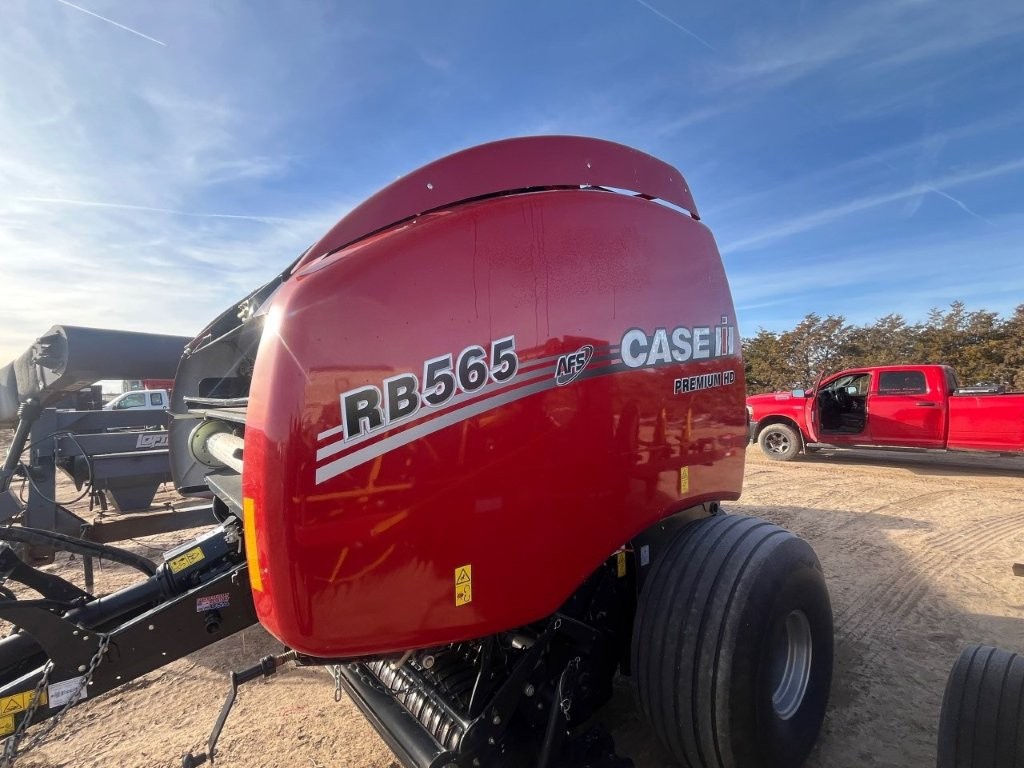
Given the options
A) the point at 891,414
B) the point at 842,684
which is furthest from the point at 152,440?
the point at 891,414

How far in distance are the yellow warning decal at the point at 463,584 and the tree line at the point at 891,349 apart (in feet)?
53.4

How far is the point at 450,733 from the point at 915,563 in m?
5.05

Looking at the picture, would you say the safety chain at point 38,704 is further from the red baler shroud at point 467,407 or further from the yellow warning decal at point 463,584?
the yellow warning decal at point 463,584

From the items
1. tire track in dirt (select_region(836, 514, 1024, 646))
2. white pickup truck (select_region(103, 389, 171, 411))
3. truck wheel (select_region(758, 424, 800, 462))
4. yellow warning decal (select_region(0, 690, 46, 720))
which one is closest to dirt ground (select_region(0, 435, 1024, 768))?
tire track in dirt (select_region(836, 514, 1024, 646))

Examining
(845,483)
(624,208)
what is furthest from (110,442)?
(845,483)

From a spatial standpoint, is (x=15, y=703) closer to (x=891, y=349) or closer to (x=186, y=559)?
(x=186, y=559)

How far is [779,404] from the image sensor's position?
37.0 feet

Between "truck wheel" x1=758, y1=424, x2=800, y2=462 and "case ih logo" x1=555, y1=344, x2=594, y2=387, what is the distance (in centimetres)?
1067

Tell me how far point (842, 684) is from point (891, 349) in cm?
2076

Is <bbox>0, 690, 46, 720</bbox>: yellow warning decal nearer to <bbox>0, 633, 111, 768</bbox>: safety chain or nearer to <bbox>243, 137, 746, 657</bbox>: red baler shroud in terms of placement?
<bbox>0, 633, 111, 768</bbox>: safety chain

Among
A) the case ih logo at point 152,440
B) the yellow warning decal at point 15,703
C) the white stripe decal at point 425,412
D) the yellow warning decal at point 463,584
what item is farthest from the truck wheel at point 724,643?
the case ih logo at point 152,440

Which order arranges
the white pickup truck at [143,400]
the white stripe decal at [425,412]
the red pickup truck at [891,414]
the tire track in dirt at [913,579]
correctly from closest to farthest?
the white stripe decal at [425,412], the tire track in dirt at [913,579], the red pickup truck at [891,414], the white pickup truck at [143,400]

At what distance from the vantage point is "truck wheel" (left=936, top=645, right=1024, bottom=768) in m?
1.82

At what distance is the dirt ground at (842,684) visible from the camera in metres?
2.78
